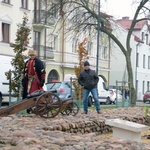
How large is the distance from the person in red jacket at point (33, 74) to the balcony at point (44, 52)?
91.3ft

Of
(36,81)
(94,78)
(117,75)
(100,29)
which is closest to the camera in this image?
(36,81)

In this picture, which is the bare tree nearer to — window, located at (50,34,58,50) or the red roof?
window, located at (50,34,58,50)

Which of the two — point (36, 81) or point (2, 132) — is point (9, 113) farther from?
point (2, 132)

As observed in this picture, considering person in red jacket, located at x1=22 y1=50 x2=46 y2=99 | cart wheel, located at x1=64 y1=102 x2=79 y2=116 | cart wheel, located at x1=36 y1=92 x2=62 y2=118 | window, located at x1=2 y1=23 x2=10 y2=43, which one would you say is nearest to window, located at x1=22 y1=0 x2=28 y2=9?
window, located at x1=2 y1=23 x2=10 y2=43

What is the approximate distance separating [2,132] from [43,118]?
3147 mm

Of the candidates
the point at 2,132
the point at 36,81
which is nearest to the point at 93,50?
the point at 36,81

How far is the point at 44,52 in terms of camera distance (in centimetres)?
4053

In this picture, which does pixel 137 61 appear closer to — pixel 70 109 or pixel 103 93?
pixel 103 93

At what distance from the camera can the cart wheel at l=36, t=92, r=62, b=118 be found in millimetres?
10812

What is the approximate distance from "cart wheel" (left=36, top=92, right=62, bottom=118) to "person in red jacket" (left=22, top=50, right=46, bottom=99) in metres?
0.76

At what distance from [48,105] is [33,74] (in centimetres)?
125

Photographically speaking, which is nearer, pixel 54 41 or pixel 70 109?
pixel 70 109

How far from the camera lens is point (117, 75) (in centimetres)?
6378

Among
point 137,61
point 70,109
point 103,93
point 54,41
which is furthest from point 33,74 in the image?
point 137,61
